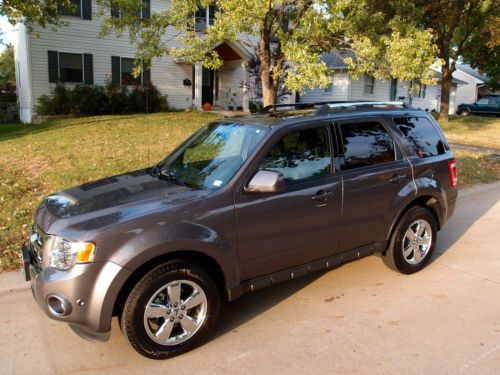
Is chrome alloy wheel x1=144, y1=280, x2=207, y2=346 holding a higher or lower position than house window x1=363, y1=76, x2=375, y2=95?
lower

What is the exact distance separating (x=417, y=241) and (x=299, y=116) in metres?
1.90

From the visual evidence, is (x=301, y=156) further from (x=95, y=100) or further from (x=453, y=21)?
(x=453, y=21)

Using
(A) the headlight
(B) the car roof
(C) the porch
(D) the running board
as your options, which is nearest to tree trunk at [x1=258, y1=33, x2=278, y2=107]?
(B) the car roof

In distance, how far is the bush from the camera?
1867 cm

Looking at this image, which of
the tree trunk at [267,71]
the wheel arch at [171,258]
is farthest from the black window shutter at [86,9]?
the wheel arch at [171,258]

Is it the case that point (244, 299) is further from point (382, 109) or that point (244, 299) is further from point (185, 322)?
point (382, 109)

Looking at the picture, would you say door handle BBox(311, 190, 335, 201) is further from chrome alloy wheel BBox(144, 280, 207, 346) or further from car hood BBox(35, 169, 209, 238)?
chrome alloy wheel BBox(144, 280, 207, 346)

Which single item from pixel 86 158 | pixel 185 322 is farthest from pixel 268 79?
pixel 185 322

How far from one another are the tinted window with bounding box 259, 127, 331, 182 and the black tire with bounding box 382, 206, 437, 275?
1.12 m

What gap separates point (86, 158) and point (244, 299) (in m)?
6.63

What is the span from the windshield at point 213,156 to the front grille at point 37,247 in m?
1.12

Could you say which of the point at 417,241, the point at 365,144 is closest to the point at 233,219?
the point at 365,144

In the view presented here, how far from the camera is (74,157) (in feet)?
32.2

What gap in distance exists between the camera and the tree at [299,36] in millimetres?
8906
